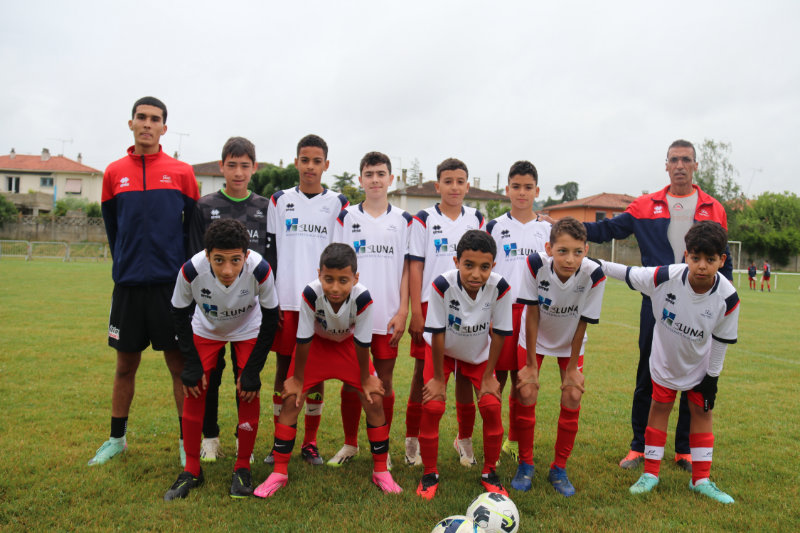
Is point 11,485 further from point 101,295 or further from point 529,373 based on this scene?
point 101,295

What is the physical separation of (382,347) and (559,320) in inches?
51.5

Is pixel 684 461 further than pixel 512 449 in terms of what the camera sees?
No

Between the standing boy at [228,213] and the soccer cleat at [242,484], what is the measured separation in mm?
605

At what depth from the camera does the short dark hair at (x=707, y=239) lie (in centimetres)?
323

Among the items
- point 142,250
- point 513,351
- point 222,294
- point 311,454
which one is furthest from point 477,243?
point 142,250

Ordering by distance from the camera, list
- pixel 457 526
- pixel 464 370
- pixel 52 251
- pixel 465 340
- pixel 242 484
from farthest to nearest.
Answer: pixel 52 251 < pixel 464 370 < pixel 465 340 < pixel 242 484 < pixel 457 526

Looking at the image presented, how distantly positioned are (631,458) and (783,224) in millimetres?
53584

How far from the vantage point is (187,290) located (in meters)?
3.27

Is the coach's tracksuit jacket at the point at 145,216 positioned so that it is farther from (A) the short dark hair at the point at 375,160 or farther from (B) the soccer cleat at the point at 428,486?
(B) the soccer cleat at the point at 428,486

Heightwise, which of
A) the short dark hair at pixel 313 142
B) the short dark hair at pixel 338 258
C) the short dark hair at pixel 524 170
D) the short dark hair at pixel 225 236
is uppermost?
the short dark hair at pixel 313 142

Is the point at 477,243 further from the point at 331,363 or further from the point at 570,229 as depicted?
the point at 331,363

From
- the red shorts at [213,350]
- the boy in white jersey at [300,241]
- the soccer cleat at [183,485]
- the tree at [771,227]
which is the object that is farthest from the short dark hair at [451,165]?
the tree at [771,227]

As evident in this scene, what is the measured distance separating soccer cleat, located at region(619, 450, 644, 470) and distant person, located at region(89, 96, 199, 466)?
330cm

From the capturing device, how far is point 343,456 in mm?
3801
